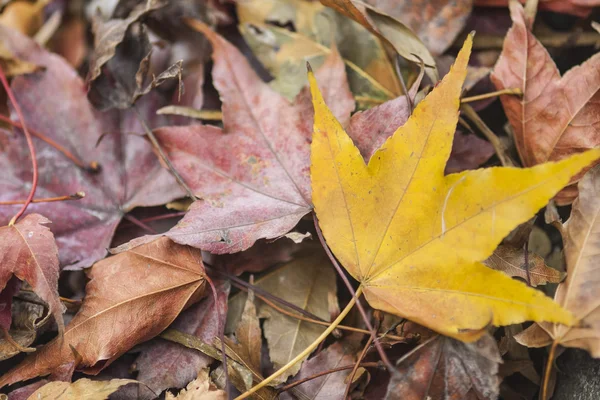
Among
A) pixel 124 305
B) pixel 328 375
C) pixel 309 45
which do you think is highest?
pixel 309 45

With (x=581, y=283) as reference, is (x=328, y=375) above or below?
below

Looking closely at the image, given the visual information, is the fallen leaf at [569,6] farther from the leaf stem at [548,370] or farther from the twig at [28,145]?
the twig at [28,145]

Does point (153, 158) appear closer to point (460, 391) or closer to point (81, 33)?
point (81, 33)

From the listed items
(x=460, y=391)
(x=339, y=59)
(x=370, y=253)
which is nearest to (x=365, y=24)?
(x=339, y=59)

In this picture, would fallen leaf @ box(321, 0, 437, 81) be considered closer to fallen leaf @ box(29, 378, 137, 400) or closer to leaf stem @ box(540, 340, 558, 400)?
leaf stem @ box(540, 340, 558, 400)

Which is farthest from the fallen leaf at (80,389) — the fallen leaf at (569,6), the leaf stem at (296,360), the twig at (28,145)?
the fallen leaf at (569,6)

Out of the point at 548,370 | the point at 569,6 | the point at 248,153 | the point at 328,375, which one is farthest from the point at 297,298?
the point at 569,6

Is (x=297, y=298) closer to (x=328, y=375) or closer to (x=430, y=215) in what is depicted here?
(x=328, y=375)
